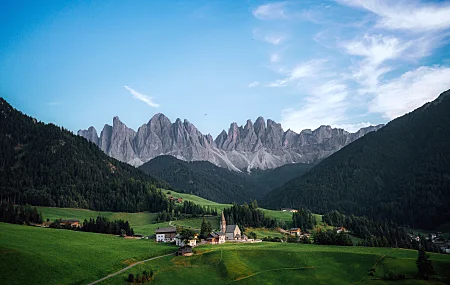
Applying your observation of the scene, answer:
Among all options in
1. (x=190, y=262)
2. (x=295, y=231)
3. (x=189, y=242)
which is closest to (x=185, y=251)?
(x=190, y=262)

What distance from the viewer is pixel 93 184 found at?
6934 inches

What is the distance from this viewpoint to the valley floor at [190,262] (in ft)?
188

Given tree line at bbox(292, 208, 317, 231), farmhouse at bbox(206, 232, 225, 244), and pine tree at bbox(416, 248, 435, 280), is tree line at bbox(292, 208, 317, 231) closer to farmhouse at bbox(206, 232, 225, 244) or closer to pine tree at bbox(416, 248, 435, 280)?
farmhouse at bbox(206, 232, 225, 244)

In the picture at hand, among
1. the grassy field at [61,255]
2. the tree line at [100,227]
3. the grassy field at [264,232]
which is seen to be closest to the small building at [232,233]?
the grassy field at [264,232]

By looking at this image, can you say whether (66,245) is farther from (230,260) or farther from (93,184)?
(93,184)

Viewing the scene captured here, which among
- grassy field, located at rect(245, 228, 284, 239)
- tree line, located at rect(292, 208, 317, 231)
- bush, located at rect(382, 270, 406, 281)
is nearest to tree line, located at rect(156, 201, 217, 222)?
grassy field, located at rect(245, 228, 284, 239)

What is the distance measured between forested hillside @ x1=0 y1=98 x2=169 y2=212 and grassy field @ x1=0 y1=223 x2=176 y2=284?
7354cm

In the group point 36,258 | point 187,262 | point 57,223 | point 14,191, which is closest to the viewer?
point 36,258

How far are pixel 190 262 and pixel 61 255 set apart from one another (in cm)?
2263

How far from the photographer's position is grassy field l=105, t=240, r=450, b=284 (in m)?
64.2

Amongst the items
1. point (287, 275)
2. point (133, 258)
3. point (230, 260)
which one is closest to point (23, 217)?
point (133, 258)

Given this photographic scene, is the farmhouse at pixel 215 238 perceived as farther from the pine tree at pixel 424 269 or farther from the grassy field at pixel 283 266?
the pine tree at pixel 424 269

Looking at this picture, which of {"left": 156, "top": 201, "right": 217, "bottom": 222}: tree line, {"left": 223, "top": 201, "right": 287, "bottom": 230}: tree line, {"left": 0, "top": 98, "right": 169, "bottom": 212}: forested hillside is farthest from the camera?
{"left": 0, "top": 98, "right": 169, "bottom": 212}: forested hillside

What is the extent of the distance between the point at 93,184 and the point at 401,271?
5576 inches
